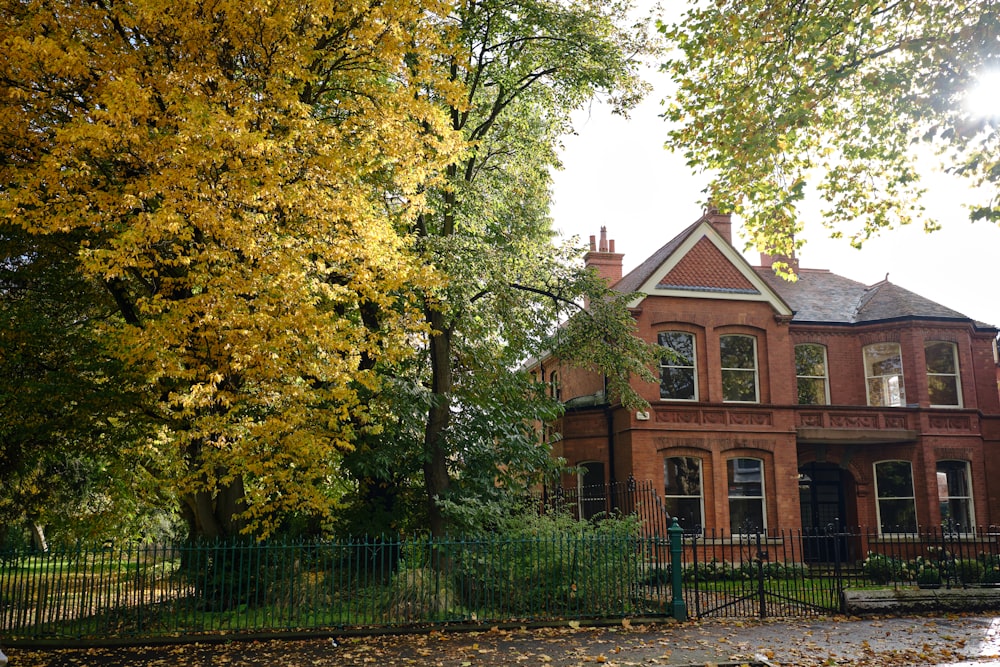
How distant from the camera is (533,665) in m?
10.9

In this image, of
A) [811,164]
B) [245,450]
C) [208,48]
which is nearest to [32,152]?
[208,48]

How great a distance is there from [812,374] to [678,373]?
548cm

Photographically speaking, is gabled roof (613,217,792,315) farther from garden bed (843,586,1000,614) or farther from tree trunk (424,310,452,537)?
garden bed (843,586,1000,614)

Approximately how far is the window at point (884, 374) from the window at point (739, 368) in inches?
185

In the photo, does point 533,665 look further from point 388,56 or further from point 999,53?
point 999,53

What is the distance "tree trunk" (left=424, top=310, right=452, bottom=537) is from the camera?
54.5ft

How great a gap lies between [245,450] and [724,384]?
56.5 ft

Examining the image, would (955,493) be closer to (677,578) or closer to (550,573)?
(677,578)

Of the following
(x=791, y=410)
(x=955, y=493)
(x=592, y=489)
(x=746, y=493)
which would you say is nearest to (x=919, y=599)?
(x=746, y=493)

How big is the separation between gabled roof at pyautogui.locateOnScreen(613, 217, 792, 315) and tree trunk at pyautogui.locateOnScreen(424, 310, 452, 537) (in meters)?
9.38

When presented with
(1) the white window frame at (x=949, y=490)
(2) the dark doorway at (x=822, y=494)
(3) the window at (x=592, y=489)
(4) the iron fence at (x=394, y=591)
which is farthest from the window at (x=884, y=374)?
(4) the iron fence at (x=394, y=591)

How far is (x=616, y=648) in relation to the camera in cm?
1191

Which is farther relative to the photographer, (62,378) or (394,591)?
(62,378)

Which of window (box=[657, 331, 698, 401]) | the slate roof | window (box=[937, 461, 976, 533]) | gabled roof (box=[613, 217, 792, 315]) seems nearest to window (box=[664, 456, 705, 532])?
window (box=[657, 331, 698, 401])
